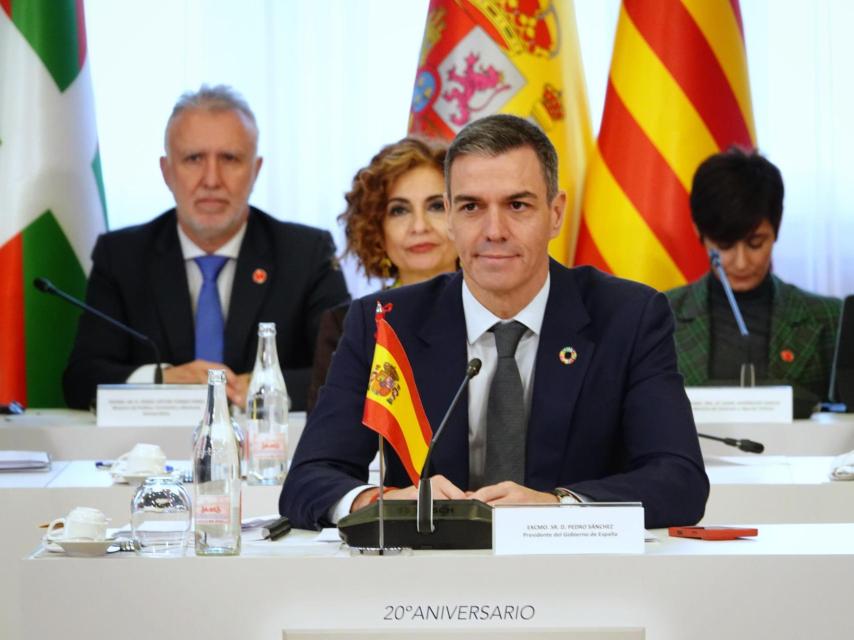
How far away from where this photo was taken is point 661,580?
6.39 feet

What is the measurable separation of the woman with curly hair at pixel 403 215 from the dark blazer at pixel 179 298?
76cm

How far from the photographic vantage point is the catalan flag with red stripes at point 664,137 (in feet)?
18.3

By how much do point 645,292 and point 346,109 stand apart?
3730mm

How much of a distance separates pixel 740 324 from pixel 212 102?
2113 millimetres

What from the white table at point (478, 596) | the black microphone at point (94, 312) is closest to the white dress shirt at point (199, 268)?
the black microphone at point (94, 312)

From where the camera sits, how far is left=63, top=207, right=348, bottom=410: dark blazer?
4.96 m

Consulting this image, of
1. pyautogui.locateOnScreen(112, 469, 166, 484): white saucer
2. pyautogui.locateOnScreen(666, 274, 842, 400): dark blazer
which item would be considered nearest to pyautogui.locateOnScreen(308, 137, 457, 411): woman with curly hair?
pyautogui.locateOnScreen(112, 469, 166, 484): white saucer

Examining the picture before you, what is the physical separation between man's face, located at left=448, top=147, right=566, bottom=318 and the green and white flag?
330cm

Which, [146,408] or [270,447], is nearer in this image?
[270,447]

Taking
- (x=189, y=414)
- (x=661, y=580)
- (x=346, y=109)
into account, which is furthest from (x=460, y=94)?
(x=661, y=580)

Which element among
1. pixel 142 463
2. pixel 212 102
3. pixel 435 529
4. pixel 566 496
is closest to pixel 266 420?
pixel 142 463

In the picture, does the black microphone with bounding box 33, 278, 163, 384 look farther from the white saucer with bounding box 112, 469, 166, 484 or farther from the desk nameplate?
the desk nameplate

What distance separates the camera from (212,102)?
5.22 metres

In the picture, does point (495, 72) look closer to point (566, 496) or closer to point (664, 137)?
point (664, 137)
